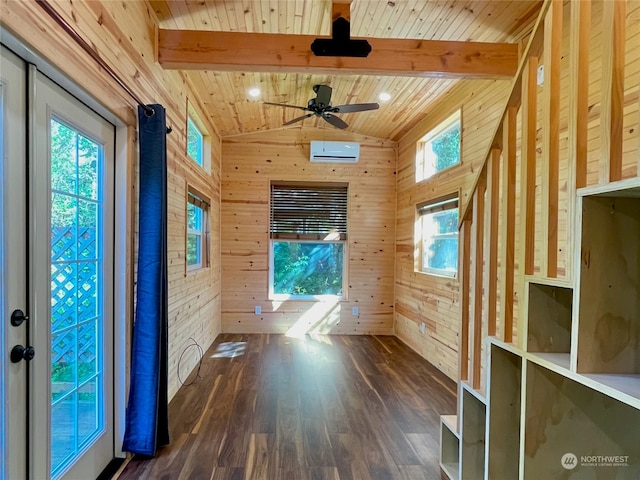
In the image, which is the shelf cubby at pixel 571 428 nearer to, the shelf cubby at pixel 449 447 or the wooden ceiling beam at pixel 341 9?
the shelf cubby at pixel 449 447

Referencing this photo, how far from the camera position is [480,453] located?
1793mm

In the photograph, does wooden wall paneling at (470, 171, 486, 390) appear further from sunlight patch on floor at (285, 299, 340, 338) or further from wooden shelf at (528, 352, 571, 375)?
sunlight patch on floor at (285, 299, 340, 338)

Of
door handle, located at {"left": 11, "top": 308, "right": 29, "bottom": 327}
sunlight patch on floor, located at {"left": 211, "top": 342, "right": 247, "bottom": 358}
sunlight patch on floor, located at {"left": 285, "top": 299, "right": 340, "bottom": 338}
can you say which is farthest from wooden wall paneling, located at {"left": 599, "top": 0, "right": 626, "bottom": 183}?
sunlight patch on floor, located at {"left": 285, "top": 299, "right": 340, "bottom": 338}

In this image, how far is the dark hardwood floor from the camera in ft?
6.54

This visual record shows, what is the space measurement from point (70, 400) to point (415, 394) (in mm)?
2654

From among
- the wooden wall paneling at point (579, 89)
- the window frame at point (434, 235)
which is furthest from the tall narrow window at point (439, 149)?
the wooden wall paneling at point (579, 89)

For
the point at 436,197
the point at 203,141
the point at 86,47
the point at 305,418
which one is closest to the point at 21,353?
the point at 86,47

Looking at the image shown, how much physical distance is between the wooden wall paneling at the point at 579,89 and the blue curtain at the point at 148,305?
211cm

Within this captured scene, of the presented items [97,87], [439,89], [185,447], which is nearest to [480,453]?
[185,447]

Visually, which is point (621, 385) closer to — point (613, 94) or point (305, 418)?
point (613, 94)

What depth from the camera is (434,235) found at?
4.14 metres

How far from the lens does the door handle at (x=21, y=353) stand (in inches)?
50.3

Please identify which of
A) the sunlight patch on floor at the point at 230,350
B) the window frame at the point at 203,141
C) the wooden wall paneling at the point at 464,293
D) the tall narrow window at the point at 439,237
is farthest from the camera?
the sunlight patch on floor at the point at 230,350

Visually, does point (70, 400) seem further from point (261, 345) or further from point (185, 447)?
point (261, 345)
